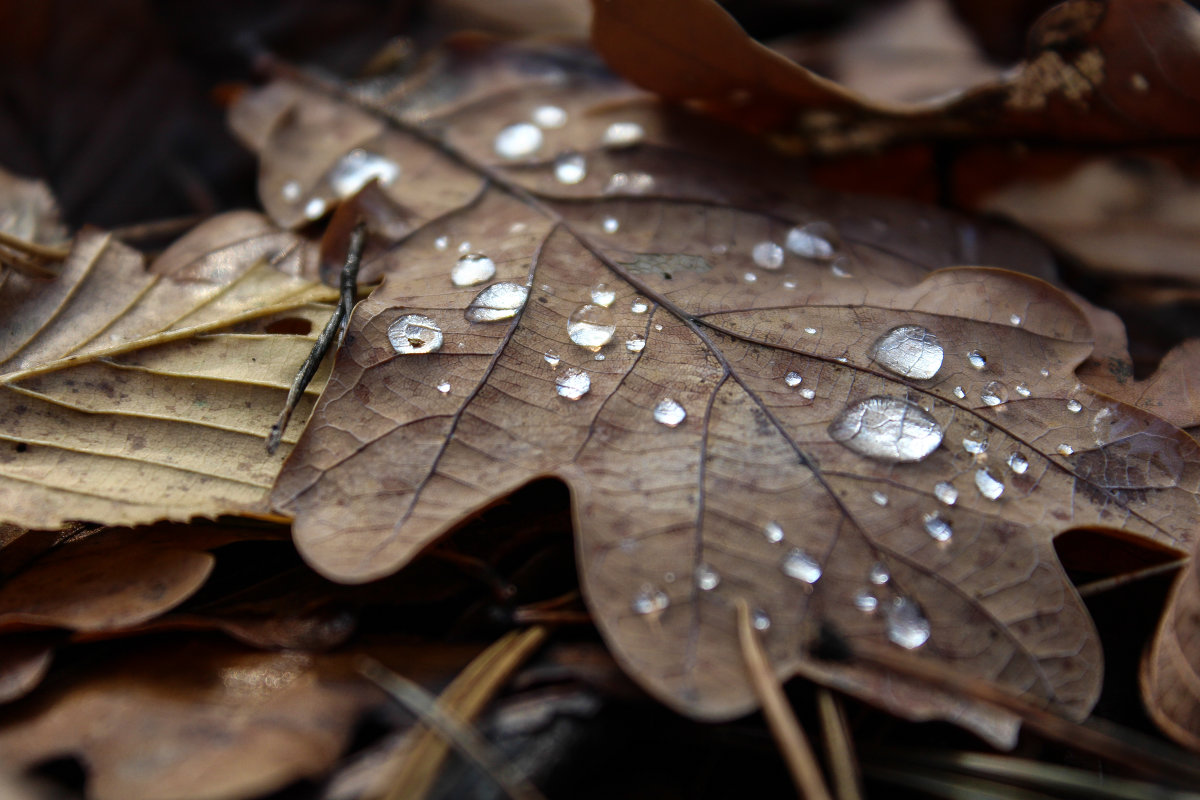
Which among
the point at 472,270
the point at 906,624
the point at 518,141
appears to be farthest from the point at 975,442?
the point at 518,141

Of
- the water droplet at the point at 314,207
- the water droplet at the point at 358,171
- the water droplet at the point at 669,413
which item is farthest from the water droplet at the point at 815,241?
the water droplet at the point at 314,207

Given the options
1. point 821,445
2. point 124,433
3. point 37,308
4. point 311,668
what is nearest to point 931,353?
point 821,445

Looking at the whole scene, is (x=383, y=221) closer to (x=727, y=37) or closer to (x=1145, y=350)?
(x=727, y=37)

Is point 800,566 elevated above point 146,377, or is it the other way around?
point 146,377

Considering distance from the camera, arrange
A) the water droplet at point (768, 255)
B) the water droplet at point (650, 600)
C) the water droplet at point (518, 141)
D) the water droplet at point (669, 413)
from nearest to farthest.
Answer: the water droplet at point (650, 600)
the water droplet at point (669, 413)
the water droplet at point (768, 255)
the water droplet at point (518, 141)

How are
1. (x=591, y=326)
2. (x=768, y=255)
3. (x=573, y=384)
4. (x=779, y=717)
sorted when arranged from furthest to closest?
(x=768, y=255), (x=591, y=326), (x=573, y=384), (x=779, y=717)

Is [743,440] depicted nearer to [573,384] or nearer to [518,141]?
[573,384]

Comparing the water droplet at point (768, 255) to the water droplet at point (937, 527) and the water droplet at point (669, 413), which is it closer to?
the water droplet at point (669, 413)

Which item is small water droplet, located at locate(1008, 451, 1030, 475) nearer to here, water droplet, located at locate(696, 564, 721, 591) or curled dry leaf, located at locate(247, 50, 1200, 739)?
curled dry leaf, located at locate(247, 50, 1200, 739)
